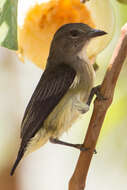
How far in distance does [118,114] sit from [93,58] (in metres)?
0.09

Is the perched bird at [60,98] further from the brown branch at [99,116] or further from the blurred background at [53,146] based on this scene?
the brown branch at [99,116]

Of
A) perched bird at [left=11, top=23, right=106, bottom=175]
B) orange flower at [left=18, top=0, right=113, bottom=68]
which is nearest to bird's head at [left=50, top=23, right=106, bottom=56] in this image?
perched bird at [left=11, top=23, right=106, bottom=175]

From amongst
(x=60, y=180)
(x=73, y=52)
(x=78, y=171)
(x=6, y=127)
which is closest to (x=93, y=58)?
(x=78, y=171)

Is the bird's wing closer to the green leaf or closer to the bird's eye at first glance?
the bird's eye

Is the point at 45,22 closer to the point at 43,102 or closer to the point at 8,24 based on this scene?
the point at 8,24

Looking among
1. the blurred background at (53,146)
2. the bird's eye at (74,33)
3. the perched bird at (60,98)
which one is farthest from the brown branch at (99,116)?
the bird's eye at (74,33)

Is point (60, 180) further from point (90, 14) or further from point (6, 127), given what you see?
point (90, 14)

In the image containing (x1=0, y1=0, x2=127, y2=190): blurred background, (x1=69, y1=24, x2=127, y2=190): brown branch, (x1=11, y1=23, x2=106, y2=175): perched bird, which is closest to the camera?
(x1=69, y1=24, x2=127, y2=190): brown branch

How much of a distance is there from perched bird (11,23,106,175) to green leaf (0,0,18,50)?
257 millimetres

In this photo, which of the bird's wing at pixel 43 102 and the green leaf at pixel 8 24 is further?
the bird's wing at pixel 43 102

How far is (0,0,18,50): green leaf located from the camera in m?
0.52

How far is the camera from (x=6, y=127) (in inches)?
46.1

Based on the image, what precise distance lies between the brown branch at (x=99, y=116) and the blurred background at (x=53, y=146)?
Result: 61mm

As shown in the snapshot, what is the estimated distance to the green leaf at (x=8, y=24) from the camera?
0.52 m
